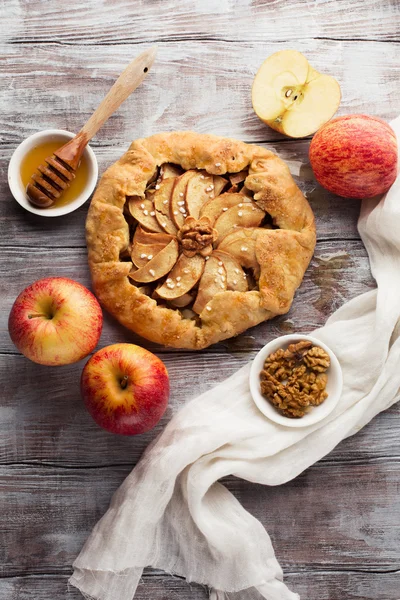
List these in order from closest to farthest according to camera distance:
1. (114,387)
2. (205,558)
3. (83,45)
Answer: (114,387)
(205,558)
(83,45)

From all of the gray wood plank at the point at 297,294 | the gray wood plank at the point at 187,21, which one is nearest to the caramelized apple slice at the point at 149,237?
the gray wood plank at the point at 297,294

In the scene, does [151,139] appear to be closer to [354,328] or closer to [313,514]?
[354,328]

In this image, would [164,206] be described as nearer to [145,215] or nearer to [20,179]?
[145,215]

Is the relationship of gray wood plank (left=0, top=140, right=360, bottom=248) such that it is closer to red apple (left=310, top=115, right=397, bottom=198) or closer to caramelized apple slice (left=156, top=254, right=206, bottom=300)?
red apple (left=310, top=115, right=397, bottom=198)

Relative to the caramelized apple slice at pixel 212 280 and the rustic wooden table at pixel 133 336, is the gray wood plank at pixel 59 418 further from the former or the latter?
the caramelized apple slice at pixel 212 280

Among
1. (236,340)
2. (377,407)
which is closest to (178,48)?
(236,340)

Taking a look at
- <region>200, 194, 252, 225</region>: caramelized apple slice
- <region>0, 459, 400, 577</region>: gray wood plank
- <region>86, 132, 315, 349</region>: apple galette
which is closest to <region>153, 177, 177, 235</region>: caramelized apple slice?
<region>86, 132, 315, 349</region>: apple galette
